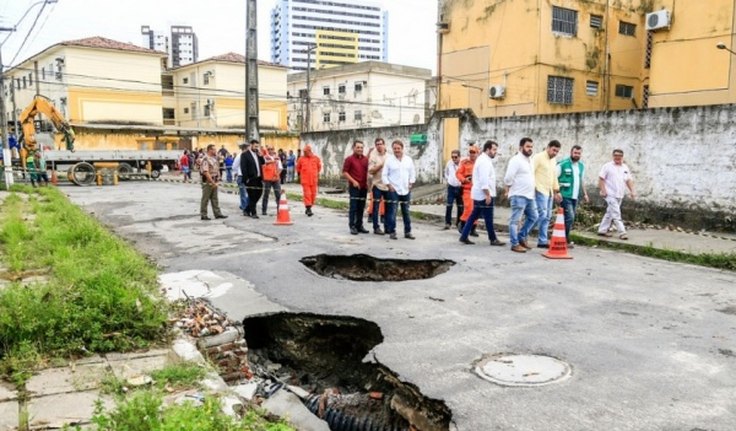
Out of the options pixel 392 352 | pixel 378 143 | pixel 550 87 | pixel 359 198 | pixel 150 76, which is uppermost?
pixel 150 76

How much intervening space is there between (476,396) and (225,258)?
527cm

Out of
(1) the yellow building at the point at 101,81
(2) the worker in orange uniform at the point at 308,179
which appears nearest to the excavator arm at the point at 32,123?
(2) the worker in orange uniform at the point at 308,179

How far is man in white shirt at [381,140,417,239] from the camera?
32.2ft

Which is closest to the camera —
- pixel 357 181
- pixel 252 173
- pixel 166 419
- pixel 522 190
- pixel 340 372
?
pixel 166 419

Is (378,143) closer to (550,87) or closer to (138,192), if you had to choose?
(138,192)

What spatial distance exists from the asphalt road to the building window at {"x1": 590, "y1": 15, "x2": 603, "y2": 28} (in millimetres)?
19362

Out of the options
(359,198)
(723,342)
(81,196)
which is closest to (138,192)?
(81,196)

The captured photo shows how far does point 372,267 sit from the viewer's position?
25.9ft

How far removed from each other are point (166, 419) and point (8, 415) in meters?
1.15

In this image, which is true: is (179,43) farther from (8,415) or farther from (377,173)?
(8,415)

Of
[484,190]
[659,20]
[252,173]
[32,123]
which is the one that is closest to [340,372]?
[484,190]

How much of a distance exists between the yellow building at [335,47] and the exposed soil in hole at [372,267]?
83.1m

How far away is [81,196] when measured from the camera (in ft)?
61.2

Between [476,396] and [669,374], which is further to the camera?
[669,374]
